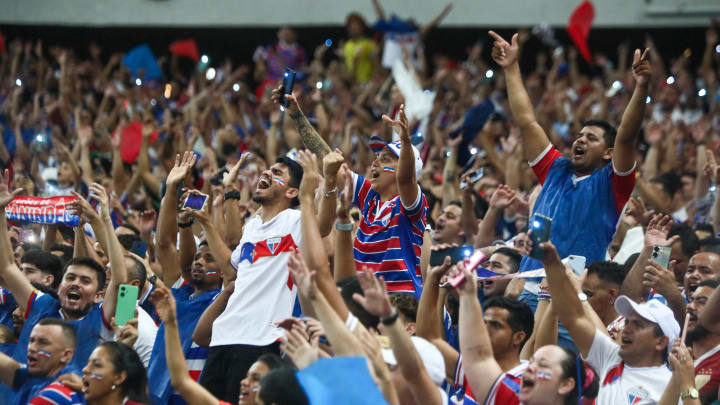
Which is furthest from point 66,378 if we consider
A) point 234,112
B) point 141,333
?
point 234,112

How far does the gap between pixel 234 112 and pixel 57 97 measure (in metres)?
2.65

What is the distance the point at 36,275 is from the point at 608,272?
11.7ft

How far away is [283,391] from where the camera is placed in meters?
3.62

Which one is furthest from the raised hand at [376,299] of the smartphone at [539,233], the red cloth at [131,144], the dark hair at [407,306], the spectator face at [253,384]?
the red cloth at [131,144]

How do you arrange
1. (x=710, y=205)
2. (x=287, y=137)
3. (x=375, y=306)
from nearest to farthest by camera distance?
(x=375, y=306)
(x=710, y=205)
(x=287, y=137)

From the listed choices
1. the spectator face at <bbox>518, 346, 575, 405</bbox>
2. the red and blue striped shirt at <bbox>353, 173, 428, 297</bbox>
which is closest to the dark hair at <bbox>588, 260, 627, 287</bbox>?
the red and blue striped shirt at <bbox>353, 173, 428, 297</bbox>

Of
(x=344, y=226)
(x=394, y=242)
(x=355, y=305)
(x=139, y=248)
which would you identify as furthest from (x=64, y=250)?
(x=355, y=305)

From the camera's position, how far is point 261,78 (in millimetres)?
14742

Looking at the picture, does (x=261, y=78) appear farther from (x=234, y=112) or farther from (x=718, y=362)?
(x=718, y=362)

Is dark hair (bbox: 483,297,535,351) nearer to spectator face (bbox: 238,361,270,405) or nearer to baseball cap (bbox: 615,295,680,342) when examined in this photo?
baseball cap (bbox: 615,295,680,342)

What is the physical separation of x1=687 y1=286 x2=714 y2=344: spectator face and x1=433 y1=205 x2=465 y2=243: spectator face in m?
2.21

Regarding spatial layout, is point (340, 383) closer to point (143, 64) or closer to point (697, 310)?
point (697, 310)

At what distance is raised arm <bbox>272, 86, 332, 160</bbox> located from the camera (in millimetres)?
5828

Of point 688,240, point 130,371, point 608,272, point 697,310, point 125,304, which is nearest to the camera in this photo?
point 130,371
